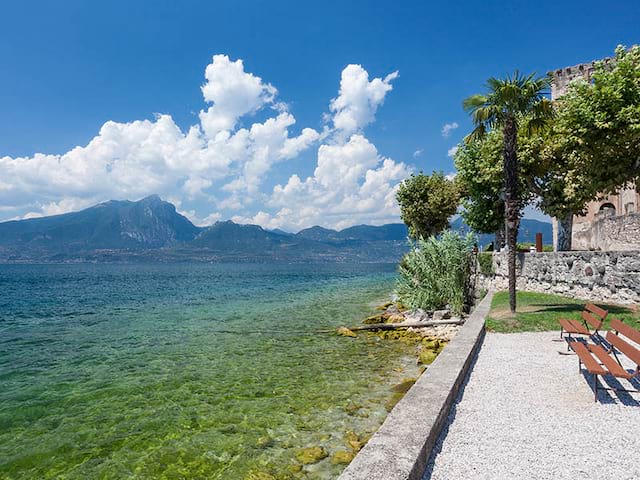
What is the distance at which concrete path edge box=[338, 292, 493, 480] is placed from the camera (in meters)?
4.05

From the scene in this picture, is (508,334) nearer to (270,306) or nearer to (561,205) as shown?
(561,205)

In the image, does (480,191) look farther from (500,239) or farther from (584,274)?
(584,274)

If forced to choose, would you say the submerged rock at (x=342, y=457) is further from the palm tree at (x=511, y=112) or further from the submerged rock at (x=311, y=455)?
the palm tree at (x=511, y=112)

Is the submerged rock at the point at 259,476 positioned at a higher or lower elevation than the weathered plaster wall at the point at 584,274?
lower

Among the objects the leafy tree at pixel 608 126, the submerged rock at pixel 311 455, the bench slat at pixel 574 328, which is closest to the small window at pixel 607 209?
the leafy tree at pixel 608 126

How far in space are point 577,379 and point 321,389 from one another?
6.32m

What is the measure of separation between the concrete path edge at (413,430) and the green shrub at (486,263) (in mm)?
25538

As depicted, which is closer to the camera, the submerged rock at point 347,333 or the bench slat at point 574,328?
the bench slat at point 574,328

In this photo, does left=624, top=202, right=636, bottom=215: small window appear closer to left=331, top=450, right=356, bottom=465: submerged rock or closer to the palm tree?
the palm tree

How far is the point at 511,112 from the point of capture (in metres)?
15.6

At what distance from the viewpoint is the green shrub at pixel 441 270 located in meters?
20.3

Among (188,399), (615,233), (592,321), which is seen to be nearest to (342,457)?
(188,399)

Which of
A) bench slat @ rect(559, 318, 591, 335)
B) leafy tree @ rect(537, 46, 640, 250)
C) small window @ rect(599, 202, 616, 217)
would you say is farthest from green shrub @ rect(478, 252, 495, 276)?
bench slat @ rect(559, 318, 591, 335)

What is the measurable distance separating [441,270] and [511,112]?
8.55 meters
